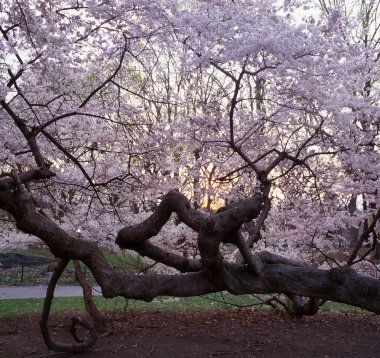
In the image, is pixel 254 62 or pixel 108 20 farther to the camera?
pixel 108 20

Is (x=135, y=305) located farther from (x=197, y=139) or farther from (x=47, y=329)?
(x=47, y=329)

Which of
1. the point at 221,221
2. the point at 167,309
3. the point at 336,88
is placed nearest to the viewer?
the point at 221,221

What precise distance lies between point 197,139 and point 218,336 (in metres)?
3.32

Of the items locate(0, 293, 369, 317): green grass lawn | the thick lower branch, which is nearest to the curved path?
locate(0, 293, 369, 317): green grass lawn

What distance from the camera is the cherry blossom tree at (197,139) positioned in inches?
151

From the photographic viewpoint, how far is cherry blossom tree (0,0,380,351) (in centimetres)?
383

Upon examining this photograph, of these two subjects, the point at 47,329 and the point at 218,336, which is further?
the point at 218,336

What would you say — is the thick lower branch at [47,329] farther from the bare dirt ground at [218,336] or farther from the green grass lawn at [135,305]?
the green grass lawn at [135,305]

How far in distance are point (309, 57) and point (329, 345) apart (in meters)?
4.04

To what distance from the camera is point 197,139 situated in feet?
27.0

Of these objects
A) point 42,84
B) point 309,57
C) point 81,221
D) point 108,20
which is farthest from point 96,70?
point 309,57

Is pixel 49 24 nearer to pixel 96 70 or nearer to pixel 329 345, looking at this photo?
pixel 96 70

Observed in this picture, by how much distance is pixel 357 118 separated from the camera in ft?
26.0

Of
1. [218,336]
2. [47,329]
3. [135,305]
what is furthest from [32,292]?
[47,329]
